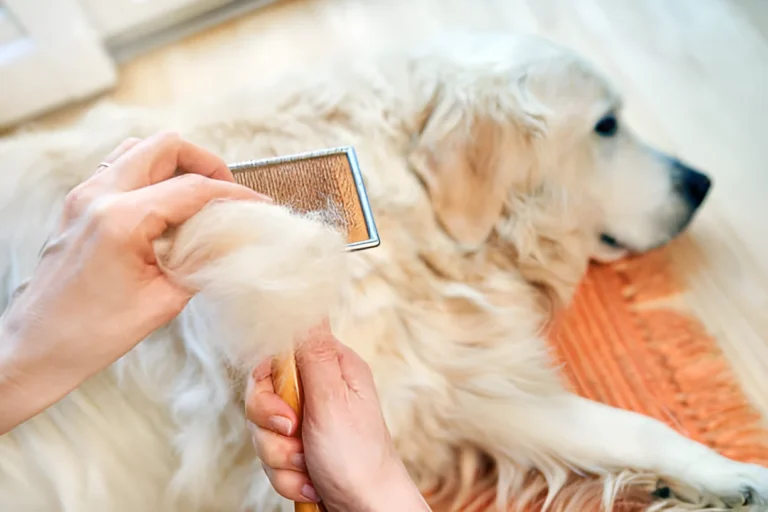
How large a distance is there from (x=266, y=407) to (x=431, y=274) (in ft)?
1.39

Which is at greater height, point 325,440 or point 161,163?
point 161,163

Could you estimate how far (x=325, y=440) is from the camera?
0.66 metres

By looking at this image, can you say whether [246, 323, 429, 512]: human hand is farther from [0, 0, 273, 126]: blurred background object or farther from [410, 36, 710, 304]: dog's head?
[0, 0, 273, 126]: blurred background object

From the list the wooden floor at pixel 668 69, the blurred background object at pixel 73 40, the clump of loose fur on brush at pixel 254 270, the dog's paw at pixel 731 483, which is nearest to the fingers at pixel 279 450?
the clump of loose fur on brush at pixel 254 270

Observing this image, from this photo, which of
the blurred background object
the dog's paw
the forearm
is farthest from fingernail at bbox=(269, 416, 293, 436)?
the blurred background object

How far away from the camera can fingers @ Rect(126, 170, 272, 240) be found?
0.61 metres

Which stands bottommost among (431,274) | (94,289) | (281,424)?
(431,274)

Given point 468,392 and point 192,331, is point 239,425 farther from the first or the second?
point 468,392

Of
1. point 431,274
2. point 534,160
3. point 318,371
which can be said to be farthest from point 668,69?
point 318,371

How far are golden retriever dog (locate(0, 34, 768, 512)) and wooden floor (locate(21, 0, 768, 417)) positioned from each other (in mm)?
227

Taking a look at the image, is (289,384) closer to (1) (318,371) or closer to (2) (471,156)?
(1) (318,371)

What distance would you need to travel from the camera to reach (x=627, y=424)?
3.26 feet

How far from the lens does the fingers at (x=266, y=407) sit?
662 mm

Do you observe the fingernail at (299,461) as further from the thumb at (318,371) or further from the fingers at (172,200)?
A: the fingers at (172,200)
